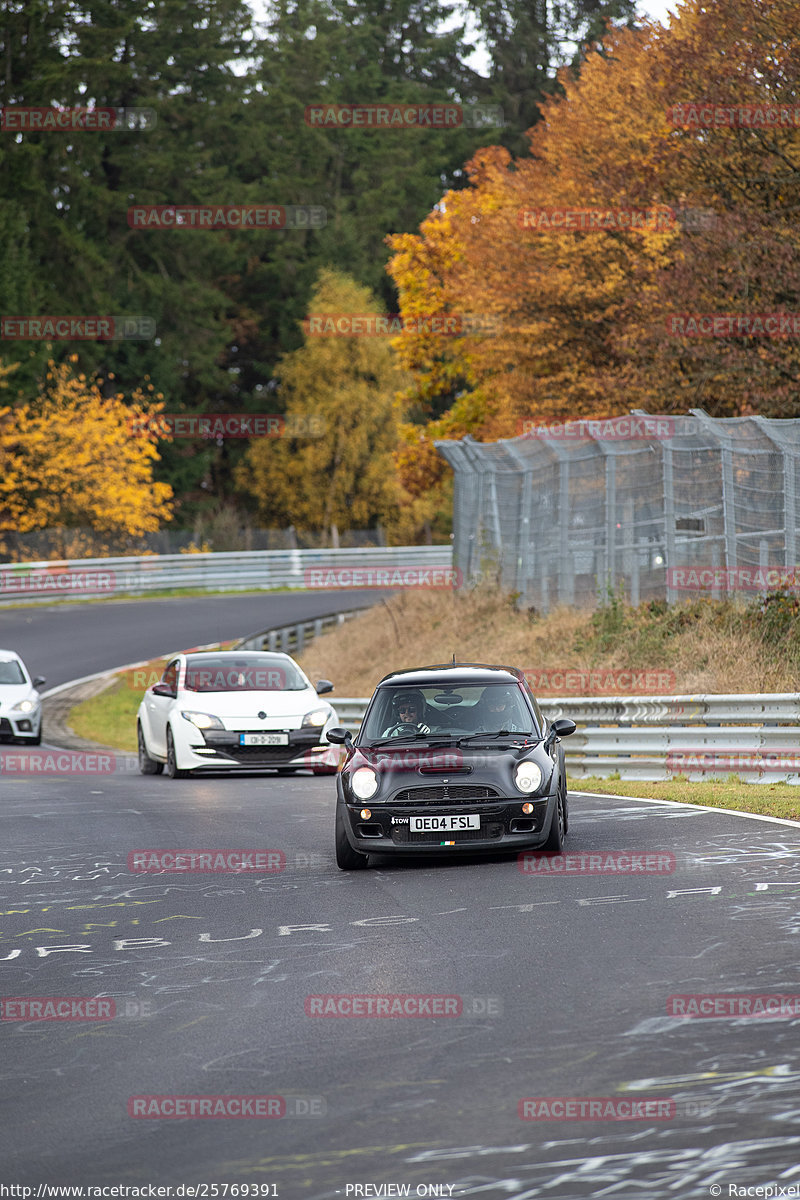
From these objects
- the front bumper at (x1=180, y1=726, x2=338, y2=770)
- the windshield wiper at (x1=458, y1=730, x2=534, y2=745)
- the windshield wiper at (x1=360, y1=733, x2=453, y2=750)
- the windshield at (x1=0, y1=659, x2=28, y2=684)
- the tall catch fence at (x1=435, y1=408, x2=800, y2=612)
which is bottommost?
the front bumper at (x1=180, y1=726, x2=338, y2=770)

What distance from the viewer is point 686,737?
1736cm

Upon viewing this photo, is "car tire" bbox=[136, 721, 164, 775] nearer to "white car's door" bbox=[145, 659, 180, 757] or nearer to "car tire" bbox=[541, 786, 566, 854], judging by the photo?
"white car's door" bbox=[145, 659, 180, 757]

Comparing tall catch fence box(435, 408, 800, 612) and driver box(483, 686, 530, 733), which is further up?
tall catch fence box(435, 408, 800, 612)

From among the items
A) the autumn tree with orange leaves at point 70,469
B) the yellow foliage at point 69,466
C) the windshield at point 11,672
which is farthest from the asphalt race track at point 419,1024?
the yellow foliage at point 69,466

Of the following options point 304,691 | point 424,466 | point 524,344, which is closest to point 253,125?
point 424,466

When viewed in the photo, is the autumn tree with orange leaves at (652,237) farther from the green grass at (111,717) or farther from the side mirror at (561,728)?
the side mirror at (561,728)

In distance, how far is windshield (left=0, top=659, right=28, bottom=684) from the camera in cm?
2645

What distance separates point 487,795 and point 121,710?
21.0 meters

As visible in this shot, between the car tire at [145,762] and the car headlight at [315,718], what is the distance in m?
2.41

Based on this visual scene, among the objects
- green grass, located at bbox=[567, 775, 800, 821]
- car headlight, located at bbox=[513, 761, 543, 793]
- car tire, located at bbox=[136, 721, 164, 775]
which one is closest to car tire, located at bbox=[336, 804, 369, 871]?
car headlight, located at bbox=[513, 761, 543, 793]

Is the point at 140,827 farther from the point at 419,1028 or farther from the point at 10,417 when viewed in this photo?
the point at 10,417

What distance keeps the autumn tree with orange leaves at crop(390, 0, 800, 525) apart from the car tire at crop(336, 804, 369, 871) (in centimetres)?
1453

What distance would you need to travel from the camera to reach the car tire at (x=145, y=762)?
21078 mm

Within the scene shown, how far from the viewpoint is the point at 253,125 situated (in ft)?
241
